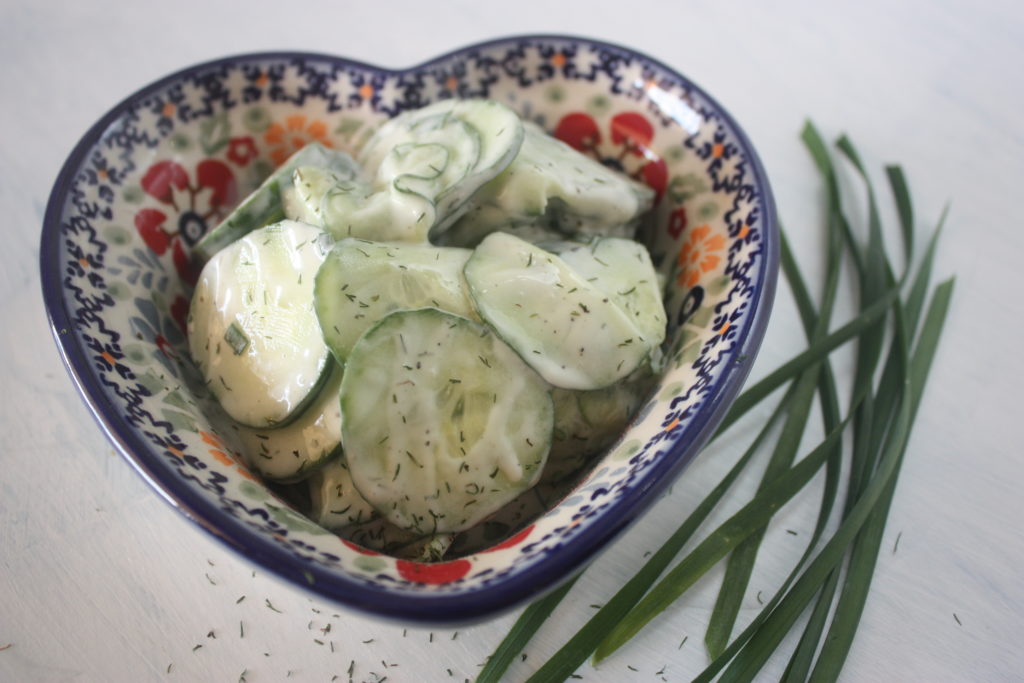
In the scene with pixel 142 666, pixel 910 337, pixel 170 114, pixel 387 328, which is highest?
pixel 170 114

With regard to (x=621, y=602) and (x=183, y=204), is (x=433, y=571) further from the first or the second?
(x=183, y=204)

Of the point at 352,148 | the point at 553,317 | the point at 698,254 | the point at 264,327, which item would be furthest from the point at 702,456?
the point at 352,148

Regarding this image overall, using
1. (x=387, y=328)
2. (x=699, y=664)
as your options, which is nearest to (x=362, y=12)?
(x=387, y=328)

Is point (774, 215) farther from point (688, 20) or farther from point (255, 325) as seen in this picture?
point (688, 20)

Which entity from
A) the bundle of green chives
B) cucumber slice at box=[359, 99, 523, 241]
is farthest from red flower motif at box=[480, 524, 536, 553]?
cucumber slice at box=[359, 99, 523, 241]

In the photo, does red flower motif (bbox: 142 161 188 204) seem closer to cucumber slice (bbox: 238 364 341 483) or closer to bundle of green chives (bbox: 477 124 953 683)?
cucumber slice (bbox: 238 364 341 483)

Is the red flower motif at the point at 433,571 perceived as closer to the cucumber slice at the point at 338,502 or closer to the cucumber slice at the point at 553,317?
the cucumber slice at the point at 338,502

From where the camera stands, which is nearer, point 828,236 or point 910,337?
point 910,337
